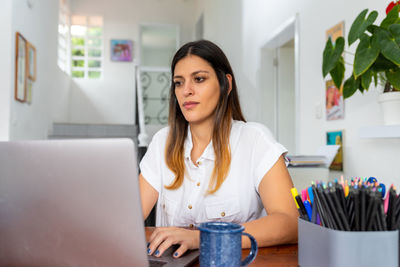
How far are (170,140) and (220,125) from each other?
20 centimetres

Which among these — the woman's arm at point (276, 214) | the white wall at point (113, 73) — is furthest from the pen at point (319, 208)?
the white wall at point (113, 73)

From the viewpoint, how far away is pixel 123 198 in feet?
1.91

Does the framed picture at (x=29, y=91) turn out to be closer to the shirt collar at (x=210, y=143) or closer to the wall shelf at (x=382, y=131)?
the shirt collar at (x=210, y=143)

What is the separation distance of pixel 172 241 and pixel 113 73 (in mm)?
7282

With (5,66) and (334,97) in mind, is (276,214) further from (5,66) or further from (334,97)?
(5,66)

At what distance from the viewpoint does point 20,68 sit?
13.0ft

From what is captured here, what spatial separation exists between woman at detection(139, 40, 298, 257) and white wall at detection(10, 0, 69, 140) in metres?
2.92

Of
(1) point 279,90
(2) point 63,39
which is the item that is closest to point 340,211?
(1) point 279,90

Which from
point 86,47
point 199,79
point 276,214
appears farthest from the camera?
point 86,47

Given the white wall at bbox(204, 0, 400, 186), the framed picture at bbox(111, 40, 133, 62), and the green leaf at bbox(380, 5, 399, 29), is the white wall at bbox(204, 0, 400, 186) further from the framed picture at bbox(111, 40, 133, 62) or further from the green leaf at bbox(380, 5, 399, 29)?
the framed picture at bbox(111, 40, 133, 62)

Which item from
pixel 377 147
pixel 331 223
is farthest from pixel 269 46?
pixel 331 223

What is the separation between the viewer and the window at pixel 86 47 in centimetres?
759

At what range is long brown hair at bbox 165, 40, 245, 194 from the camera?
4.31ft

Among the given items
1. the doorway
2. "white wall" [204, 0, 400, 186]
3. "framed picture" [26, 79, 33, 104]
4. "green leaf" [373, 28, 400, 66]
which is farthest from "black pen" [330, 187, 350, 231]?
"framed picture" [26, 79, 33, 104]
